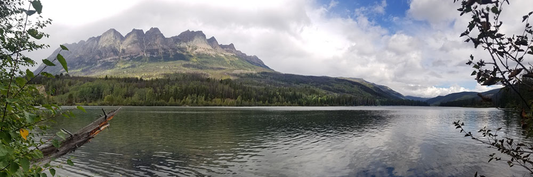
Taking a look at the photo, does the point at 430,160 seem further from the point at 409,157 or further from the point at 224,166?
the point at 224,166

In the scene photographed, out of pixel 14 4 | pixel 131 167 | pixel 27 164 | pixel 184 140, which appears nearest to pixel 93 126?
pixel 27 164

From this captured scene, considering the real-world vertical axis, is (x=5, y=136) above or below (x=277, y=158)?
above

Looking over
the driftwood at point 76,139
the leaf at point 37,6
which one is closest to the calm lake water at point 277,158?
the driftwood at point 76,139

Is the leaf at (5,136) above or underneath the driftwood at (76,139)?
above

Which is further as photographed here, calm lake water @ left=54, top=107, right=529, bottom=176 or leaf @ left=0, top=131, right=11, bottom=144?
calm lake water @ left=54, top=107, right=529, bottom=176

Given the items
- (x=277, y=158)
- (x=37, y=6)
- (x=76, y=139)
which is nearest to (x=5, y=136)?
(x=37, y=6)

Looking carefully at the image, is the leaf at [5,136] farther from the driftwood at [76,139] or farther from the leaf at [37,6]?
the driftwood at [76,139]

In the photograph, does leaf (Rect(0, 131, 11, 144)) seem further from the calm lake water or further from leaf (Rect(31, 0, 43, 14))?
the calm lake water

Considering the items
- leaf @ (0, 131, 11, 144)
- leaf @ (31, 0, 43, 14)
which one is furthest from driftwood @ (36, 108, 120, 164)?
leaf @ (31, 0, 43, 14)

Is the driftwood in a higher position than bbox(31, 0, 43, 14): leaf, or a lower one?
lower

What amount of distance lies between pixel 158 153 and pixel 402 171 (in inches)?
1062

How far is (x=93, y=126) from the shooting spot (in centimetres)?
1179

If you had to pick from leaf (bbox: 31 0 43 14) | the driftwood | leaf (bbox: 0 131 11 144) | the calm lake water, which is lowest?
the calm lake water

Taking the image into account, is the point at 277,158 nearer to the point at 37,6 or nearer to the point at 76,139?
the point at 76,139
